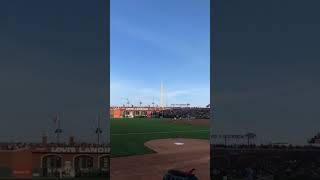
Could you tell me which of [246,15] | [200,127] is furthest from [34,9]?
[200,127]

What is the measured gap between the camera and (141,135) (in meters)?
19.5

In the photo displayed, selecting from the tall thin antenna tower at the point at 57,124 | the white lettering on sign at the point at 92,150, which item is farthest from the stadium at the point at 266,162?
the tall thin antenna tower at the point at 57,124

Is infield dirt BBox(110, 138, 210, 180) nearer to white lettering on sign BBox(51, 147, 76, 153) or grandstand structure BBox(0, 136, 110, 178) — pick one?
grandstand structure BBox(0, 136, 110, 178)

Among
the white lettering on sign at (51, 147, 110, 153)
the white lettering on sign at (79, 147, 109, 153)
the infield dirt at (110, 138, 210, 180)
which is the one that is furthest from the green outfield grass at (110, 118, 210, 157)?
the white lettering on sign at (51, 147, 110, 153)

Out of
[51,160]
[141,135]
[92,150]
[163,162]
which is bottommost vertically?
[163,162]

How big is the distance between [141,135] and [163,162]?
4401 millimetres

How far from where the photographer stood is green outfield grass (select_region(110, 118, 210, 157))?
661 inches

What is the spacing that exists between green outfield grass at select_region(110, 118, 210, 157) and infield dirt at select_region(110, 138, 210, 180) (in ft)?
1.82

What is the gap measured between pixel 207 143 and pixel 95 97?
229 inches

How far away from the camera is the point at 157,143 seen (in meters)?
18.0

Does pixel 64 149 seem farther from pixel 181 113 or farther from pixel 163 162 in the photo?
pixel 181 113

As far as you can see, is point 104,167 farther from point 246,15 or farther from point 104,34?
point 246,15

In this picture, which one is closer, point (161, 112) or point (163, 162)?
point (163, 162)

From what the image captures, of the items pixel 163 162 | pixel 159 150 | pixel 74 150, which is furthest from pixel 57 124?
pixel 159 150
